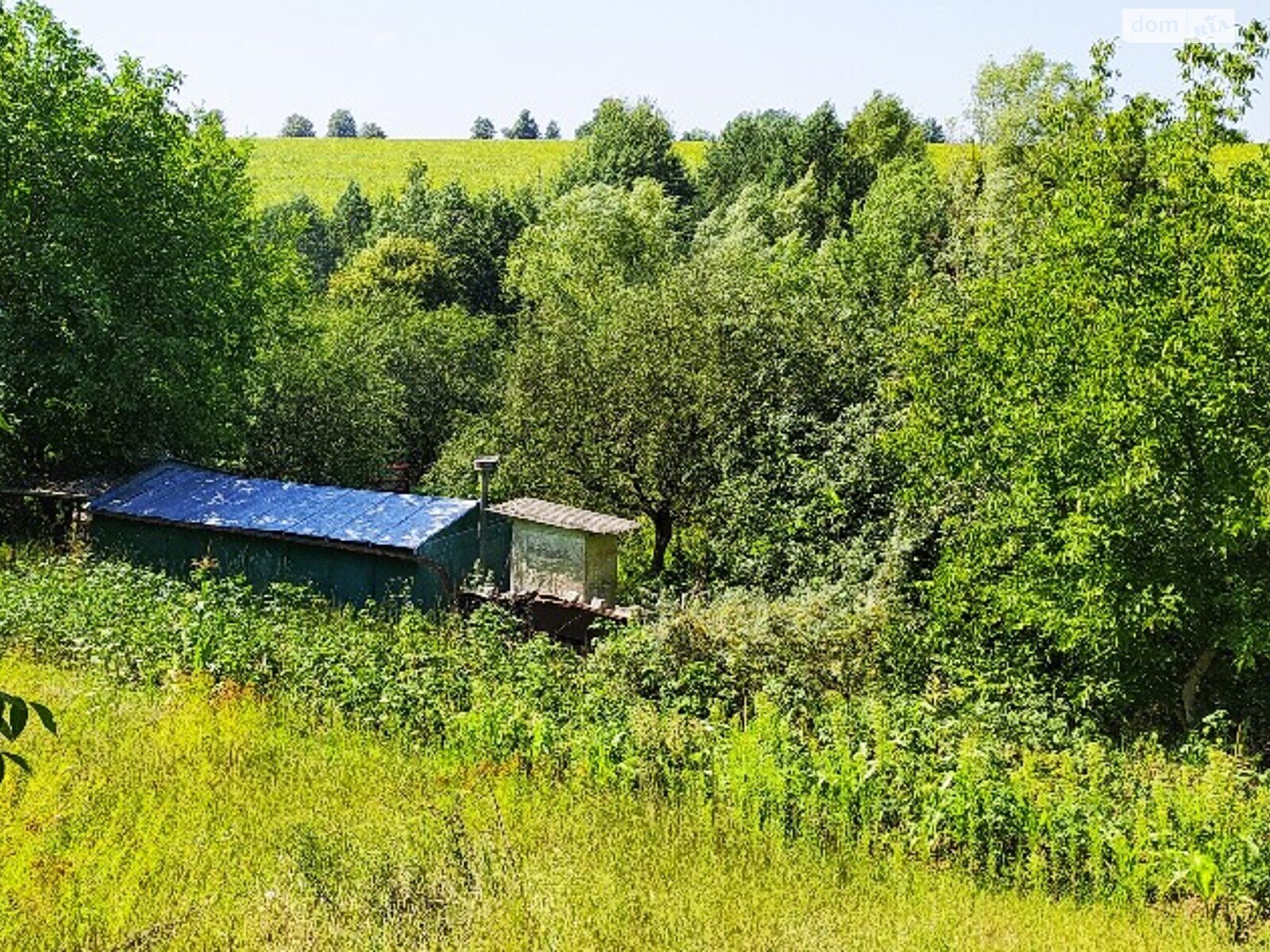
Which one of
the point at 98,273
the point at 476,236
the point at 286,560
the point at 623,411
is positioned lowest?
the point at 286,560

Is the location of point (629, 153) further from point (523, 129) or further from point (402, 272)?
point (523, 129)

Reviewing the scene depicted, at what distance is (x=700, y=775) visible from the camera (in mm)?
9250

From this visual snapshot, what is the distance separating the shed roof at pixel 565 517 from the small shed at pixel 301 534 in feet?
3.28

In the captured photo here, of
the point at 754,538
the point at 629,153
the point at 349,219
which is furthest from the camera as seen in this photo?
the point at 349,219

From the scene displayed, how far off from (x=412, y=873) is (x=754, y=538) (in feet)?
36.6

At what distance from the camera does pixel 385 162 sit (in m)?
96.1

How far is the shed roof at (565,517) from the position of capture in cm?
1767

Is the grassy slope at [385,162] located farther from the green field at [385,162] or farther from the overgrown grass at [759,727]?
the overgrown grass at [759,727]

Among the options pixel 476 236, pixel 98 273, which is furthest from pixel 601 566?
pixel 476 236

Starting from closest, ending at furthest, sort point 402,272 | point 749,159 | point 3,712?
point 3,712 < point 402,272 < point 749,159

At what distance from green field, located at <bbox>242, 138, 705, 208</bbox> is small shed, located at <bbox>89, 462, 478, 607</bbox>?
209ft

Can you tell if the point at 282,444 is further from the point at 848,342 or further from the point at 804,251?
the point at 804,251

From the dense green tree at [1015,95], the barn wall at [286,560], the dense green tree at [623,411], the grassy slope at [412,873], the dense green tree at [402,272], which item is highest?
the dense green tree at [1015,95]

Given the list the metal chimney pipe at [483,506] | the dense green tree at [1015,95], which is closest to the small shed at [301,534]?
the metal chimney pipe at [483,506]
